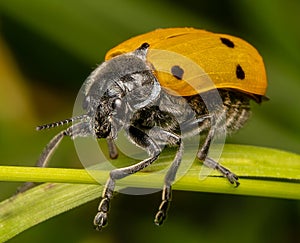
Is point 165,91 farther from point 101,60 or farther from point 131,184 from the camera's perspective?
point 101,60

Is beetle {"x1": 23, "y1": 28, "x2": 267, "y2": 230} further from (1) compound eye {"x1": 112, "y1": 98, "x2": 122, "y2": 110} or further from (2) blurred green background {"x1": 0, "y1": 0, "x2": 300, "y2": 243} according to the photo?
(2) blurred green background {"x1": 0, "y1": 0, "x2": 300, "y2": 243}

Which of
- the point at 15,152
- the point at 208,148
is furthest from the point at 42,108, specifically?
the point at 208,148

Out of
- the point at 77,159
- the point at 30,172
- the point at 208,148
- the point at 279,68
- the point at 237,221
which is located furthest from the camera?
the point at 279,68

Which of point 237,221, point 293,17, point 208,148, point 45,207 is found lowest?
point 237,221

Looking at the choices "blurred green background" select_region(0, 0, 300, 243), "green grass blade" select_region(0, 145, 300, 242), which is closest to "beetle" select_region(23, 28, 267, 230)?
"green grass blade" select_region(0, 145, 300, 242)

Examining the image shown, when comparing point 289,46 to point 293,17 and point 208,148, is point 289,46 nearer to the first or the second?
point 293,17

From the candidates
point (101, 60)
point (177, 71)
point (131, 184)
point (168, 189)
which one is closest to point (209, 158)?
point (168, 189)
